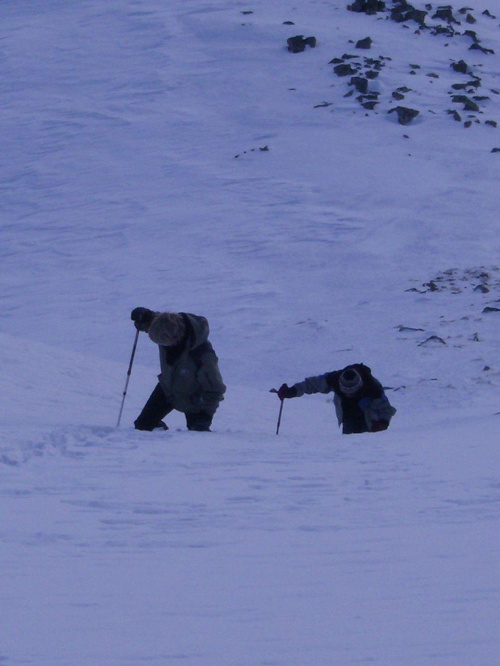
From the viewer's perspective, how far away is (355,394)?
7414 mm

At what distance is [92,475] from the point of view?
220 inches

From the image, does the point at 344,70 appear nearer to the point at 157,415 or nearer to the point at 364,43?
the point at 364,43

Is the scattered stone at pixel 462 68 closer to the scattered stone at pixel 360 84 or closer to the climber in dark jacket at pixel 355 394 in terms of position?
the scattered stone at pixel 360 84

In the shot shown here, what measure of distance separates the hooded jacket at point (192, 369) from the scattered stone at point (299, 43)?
28.0m

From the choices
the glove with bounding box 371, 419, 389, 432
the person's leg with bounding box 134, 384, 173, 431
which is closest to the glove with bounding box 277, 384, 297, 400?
the glove with bounding box 371, 419, 389, 432

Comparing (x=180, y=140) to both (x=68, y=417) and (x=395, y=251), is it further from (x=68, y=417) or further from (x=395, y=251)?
(x=68, y=417)

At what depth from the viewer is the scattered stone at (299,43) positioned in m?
33.0

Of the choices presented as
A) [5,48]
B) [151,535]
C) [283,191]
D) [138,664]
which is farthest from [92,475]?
[5,48]

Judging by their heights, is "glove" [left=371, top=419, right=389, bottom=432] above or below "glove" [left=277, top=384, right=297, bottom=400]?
below

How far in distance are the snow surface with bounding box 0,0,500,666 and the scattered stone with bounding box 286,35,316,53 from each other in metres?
0.37

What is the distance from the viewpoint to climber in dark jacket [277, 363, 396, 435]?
727 cm

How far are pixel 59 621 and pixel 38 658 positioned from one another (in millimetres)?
289

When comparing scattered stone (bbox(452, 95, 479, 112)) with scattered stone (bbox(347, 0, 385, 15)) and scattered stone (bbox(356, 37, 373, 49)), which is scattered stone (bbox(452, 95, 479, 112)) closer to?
scattered stone (bbox(356, 37, 373, 49))

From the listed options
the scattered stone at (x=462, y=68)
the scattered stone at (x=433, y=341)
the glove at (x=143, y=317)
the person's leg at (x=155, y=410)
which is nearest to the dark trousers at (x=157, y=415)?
the person's leg at (x=155, y=410)
